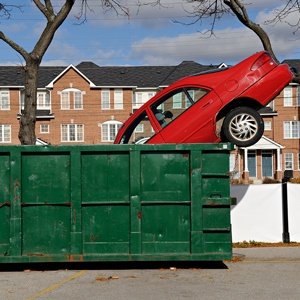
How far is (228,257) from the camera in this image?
9688 mm

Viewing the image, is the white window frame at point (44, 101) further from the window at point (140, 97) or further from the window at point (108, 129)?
the window at point (140, 97)

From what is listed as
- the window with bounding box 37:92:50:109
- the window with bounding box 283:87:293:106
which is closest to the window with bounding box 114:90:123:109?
the window with bounding box 37:92:50:109

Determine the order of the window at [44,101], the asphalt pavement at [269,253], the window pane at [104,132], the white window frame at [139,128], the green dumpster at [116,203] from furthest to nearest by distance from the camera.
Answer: the window at [44,101] < the window pane at [104,132] < the white window frame at [139,128] < the asphalt pavement at [269,253] < the green dumpster at [116,203]

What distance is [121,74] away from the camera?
55.3 metres

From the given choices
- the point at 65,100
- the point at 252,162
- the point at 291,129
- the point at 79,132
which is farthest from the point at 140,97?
the point at 291,129

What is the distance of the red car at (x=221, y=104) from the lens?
11.8m

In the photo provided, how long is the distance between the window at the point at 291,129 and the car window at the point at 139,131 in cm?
4240

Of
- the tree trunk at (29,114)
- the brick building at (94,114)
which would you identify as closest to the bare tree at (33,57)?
the tree trunk at (29,114)

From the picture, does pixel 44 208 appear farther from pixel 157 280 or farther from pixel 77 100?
pixel 77 100

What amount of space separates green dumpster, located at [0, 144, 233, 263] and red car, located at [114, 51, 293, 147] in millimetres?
2238

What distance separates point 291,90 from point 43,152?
45.1 meters

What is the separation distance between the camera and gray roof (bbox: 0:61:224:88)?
53.8 m

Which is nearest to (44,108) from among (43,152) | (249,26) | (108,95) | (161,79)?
(108,95)

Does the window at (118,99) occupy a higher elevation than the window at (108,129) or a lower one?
higher
